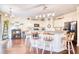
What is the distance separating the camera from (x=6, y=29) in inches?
92.6

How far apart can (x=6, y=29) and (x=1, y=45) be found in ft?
1.03

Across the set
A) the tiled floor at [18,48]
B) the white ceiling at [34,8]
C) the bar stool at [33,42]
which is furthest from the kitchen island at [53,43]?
the white ceiling at [34,8]

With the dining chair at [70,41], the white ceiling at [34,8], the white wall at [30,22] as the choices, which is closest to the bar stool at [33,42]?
the white wall at [30,22]

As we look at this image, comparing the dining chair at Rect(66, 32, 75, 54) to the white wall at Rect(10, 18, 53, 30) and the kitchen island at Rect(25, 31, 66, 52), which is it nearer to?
the kitchen island at Rect(25, 31, 66, 52)

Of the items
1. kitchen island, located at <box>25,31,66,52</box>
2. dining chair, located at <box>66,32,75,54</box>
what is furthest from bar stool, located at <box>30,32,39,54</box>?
dining chair, located at <box>66,32,75,54</box>

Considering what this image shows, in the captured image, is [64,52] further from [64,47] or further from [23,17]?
[23,17]

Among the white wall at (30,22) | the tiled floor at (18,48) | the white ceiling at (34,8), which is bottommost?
the tiled floor at (18,48)

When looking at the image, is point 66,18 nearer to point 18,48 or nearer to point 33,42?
point 33,42

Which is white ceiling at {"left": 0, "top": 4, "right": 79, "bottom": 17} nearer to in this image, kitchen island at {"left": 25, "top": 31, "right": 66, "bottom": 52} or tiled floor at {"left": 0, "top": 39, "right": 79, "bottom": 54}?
kitchen island at {"left": 25, "top": 31, "right": 66, "bottom": 52}

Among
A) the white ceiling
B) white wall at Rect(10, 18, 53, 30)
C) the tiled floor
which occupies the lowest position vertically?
the tiled floor

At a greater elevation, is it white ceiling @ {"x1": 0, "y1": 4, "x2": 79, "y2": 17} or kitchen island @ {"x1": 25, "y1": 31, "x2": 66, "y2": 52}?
white ceiling @ {"x1": 0, "y1": 4, "x2": 79, "y2": 17}

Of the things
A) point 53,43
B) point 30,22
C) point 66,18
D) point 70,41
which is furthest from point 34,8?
point 70,41

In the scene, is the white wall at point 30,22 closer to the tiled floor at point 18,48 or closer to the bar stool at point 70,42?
the tiled floor at point 18,48

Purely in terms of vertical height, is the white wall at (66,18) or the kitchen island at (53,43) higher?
the white wall at (66,18)
